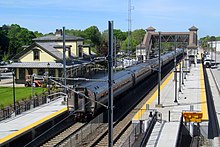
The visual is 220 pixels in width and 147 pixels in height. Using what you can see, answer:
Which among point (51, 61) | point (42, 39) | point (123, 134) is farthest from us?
point (42, 39)

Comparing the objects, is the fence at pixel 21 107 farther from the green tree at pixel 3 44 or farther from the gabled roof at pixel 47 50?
the green tree at pixel 3 44

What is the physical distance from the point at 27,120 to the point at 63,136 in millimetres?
2818

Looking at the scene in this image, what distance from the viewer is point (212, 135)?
22.8 metres

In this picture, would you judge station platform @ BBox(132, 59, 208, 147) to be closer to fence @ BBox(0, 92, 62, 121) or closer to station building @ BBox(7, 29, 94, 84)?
fence @ BBox(0, 92, 62, 121)

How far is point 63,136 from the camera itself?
2130 centimetres

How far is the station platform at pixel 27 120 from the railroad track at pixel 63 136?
1235mm

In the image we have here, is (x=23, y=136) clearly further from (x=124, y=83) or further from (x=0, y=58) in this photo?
(x=0, y=58)

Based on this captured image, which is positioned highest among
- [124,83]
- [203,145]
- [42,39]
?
[42,39]

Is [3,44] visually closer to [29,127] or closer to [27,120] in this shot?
[27,120]

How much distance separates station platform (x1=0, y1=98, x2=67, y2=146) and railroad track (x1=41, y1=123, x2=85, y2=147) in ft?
4.05

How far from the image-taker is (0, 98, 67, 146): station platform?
736 inches

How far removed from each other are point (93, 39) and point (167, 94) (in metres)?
83.4

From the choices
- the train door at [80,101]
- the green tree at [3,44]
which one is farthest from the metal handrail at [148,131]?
the green tree at [3,44]

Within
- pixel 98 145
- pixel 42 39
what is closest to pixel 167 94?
pixel 98 145
